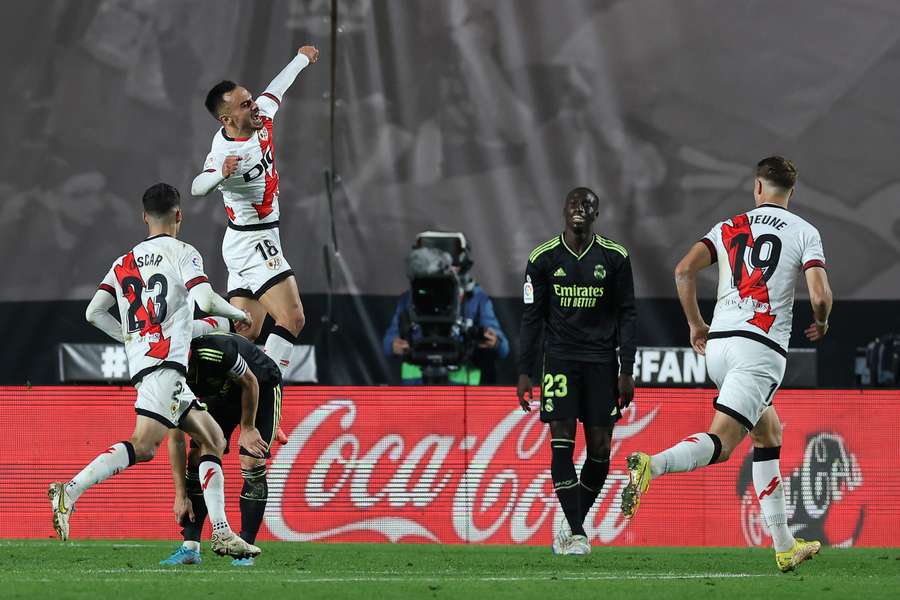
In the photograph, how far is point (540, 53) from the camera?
12.8 metres

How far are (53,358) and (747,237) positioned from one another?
7452 mm

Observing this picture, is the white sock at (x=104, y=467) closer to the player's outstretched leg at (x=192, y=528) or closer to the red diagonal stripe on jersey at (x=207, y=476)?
the red diagonal stripe on jersey at (x=207, y=476)

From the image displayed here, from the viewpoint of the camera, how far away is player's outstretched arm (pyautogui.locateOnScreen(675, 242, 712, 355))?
6995 mm

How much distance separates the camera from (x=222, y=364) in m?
7.07

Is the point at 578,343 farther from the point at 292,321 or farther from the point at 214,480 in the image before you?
the point at 214,480

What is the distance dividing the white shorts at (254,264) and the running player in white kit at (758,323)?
2611 mm

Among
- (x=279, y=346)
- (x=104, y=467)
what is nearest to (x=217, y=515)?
(x=104, y=467)

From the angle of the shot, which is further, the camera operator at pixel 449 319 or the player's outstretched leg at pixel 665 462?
the camera operator at pixel 449 319

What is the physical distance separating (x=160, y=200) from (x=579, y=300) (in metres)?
2.48

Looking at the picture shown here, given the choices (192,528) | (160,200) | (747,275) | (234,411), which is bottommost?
(192,528)

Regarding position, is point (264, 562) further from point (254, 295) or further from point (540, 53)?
point (540, 53)

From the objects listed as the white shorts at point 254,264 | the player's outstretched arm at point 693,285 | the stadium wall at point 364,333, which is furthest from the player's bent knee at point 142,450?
the stadium wall at point 364,333

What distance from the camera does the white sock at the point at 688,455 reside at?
6492 mm

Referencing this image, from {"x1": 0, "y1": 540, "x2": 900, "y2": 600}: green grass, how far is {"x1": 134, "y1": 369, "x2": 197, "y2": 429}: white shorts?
2.35 feet
